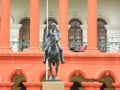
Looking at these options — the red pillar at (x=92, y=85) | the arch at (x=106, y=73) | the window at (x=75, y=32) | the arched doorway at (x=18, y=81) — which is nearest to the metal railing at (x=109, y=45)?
the window at (x=75, y=32)

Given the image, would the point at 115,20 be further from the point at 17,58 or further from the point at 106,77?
the point at 17,58

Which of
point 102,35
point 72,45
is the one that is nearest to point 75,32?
point 102,35

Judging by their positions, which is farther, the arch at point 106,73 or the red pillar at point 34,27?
the red pillar at point 34,27

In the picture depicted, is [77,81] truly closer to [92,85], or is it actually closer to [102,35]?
[102,35]

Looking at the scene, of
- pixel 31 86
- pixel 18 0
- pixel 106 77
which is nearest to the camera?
pixel 31 86

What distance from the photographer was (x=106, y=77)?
36094 millimetres

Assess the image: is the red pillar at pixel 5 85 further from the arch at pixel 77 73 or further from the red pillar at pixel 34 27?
the arch at pixel 77 73

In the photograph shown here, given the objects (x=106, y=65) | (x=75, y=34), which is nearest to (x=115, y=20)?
(x=75, y=34)

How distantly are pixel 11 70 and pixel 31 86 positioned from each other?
1.72 meters

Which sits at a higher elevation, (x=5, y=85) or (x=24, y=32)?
(x=24, y=32)

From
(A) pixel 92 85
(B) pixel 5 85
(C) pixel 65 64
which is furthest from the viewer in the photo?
(C) pixel 65 64

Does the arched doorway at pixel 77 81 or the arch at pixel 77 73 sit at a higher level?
the arch at pixel 77 73

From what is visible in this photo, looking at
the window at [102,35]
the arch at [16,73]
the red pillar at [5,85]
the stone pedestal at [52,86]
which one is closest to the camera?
the stone pedestal at [52,86]

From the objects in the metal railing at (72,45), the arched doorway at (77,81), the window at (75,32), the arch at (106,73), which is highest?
the window at (75,32)
